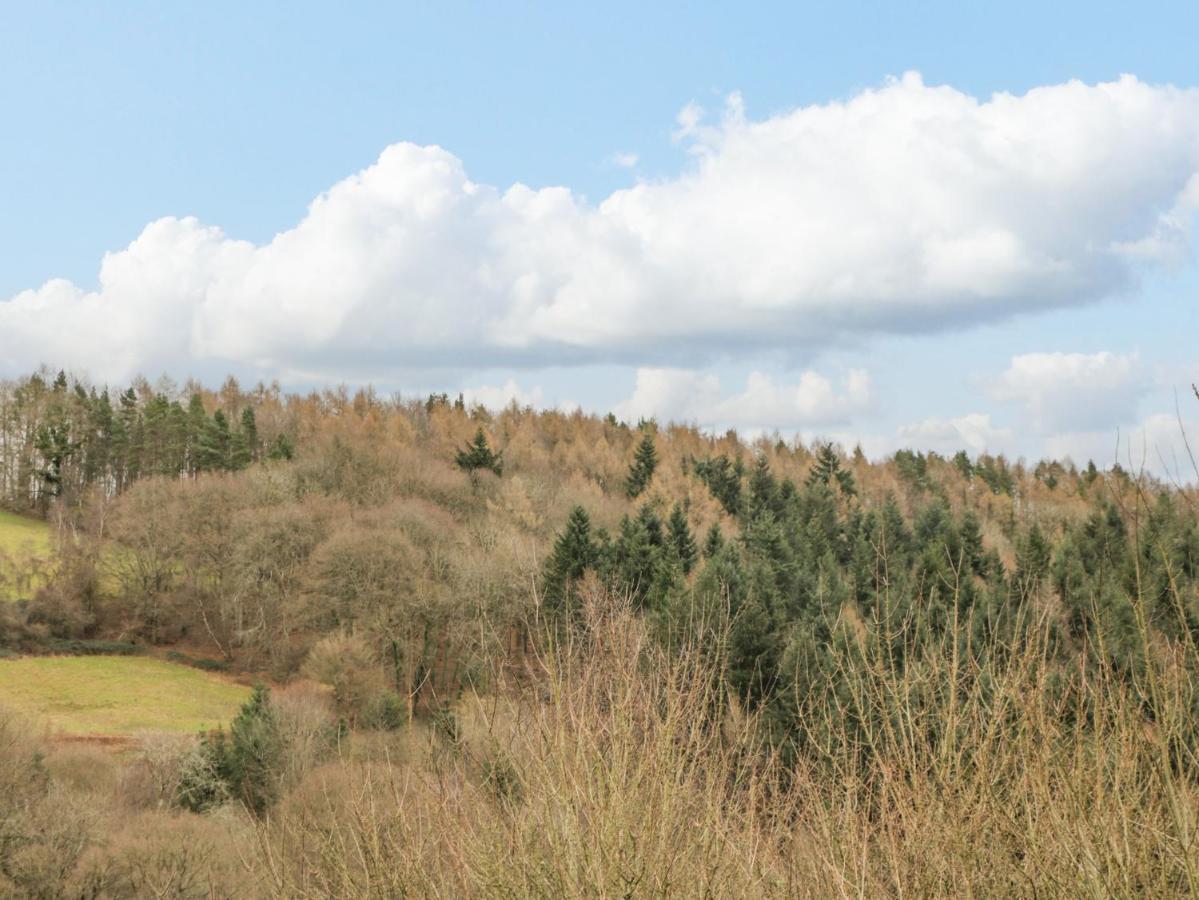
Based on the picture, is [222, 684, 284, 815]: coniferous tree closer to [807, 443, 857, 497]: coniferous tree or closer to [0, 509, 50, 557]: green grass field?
[0, 509, 50, 557]: green grass field

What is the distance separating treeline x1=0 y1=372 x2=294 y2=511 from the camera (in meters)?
78.6

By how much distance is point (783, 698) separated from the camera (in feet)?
99.8

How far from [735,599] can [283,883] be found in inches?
1149

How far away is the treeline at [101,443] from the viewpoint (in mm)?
78562

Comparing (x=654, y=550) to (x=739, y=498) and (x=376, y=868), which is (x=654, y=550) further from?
(x=376, y=868)

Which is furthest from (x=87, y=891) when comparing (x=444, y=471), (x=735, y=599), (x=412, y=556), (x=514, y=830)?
(x=444, y=471)

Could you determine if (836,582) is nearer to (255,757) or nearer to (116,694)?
(255,757)

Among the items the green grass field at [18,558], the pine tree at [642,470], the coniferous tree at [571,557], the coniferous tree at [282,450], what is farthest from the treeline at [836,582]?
the green grass field at [18,558]

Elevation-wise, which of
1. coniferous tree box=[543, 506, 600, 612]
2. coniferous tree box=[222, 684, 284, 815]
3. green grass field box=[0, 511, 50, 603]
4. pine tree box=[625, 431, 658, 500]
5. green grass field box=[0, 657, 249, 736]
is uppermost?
pine tree box=[625, 431, 658, 500]

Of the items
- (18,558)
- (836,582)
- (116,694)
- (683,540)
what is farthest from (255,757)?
(18,558)

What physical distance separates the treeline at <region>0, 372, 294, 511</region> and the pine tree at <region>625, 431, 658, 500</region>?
30248 mm

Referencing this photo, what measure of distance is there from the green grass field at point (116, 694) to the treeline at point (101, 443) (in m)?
25.6

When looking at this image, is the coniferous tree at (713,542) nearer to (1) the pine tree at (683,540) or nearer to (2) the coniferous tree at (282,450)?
(1) the pine tree at (683,540)

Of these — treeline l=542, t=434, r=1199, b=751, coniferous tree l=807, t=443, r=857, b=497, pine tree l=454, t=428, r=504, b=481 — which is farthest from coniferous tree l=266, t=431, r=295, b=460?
coniferous tree l=807, t=443, r=857, b=497
